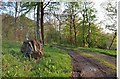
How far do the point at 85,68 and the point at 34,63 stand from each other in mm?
886

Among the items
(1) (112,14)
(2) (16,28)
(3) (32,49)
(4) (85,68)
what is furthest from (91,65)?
(2) (16,28)

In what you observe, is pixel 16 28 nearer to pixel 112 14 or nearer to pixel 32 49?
pixel 32 49

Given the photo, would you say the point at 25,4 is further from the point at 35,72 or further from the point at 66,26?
the point at 35,72

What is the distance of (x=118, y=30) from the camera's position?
14.7 feet

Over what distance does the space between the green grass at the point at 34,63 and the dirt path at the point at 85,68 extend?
98mm

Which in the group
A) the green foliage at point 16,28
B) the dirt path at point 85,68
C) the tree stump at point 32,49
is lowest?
the dirt path at point 85,68

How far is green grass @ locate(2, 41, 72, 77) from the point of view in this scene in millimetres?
4484

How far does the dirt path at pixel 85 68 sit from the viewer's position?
4496 mm

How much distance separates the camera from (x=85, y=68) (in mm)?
4527

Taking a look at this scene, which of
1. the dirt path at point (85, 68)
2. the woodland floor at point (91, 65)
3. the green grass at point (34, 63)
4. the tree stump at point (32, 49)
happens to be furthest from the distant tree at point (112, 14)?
the tree stump at point (32, 49)

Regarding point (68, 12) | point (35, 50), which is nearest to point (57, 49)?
point (35, 50)

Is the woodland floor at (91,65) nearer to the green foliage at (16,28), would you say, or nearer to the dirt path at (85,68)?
the dirt path at (85,68)

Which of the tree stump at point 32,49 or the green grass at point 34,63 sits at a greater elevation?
the tree stump at point 32,49

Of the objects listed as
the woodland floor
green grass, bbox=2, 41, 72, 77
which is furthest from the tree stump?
the woodland floor
